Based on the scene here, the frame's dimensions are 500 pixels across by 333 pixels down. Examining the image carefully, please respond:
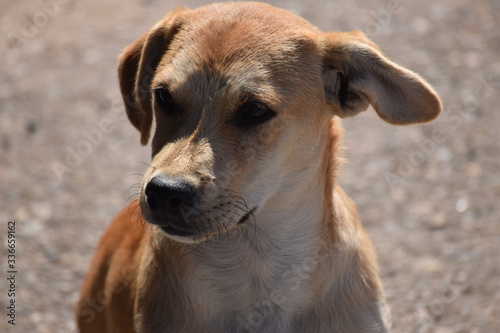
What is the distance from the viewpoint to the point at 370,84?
3701 millimetres

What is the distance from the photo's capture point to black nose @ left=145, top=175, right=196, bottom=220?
3.33 metres

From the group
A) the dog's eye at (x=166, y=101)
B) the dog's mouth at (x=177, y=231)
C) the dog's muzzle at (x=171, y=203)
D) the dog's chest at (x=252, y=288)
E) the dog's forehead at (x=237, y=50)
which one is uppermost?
the dog's forehead at (x=237, y=50)

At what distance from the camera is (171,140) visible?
3.66 metres

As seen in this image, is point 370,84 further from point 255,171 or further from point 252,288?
point 252,288

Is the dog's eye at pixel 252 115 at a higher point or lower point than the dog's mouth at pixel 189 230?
higher

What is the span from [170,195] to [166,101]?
0.65 m

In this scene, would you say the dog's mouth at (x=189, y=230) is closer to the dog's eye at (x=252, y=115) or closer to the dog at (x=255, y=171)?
the dog at (x=255, y=171)

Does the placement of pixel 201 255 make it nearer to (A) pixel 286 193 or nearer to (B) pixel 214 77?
(A) pixel 286 193

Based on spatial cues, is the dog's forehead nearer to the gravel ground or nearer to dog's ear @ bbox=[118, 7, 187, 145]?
dog's ear @ bbox=[118, 7, 187, 145]

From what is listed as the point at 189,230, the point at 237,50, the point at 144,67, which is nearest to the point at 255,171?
the point at 189,230

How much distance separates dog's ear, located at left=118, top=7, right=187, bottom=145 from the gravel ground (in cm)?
205

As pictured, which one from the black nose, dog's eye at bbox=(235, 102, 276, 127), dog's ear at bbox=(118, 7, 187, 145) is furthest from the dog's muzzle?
dog's ear at bbox=(118, 7, 187, 145)

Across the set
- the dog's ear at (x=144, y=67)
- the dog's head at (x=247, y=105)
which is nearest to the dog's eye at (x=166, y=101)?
the dog's head at (x=247, y=105)

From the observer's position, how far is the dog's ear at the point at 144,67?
13.6 feet
